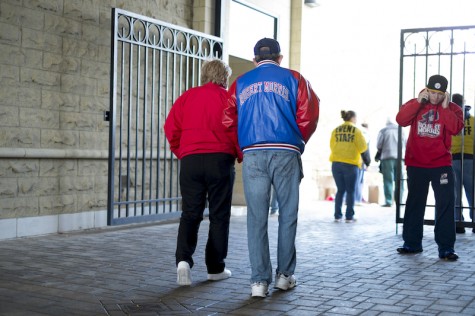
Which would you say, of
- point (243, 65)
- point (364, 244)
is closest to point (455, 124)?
point (364, 244)

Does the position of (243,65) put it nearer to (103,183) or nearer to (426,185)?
(103,183)

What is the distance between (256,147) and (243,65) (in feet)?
25.6

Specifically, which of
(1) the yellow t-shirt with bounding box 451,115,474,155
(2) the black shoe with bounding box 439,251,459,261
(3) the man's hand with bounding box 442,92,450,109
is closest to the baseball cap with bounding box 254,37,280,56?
(3) the man's hand with bounding box 442,92,450,109

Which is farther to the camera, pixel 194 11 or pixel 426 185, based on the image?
pixel 194 11

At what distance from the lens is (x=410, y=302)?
479 cm

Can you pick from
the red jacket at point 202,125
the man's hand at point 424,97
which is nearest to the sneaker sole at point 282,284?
the red jacket at point 202,125

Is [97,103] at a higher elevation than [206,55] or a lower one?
lower

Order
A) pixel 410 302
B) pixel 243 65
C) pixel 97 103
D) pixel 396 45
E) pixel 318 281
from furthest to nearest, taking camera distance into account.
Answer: pixel 396 45 → pixel 243 65 → pixel 97 103 → pixel 318 281 → pixel 410 302

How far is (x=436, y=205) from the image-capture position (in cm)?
697

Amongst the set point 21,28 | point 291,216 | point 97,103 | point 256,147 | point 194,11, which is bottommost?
point 291,216

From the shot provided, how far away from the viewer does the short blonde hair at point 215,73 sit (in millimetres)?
5504

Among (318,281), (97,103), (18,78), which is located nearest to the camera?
(318,281)

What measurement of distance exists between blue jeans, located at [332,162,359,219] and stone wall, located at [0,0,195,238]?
364 centimetres

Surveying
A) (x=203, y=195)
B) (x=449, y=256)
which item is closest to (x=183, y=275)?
(x=203, y=195)
